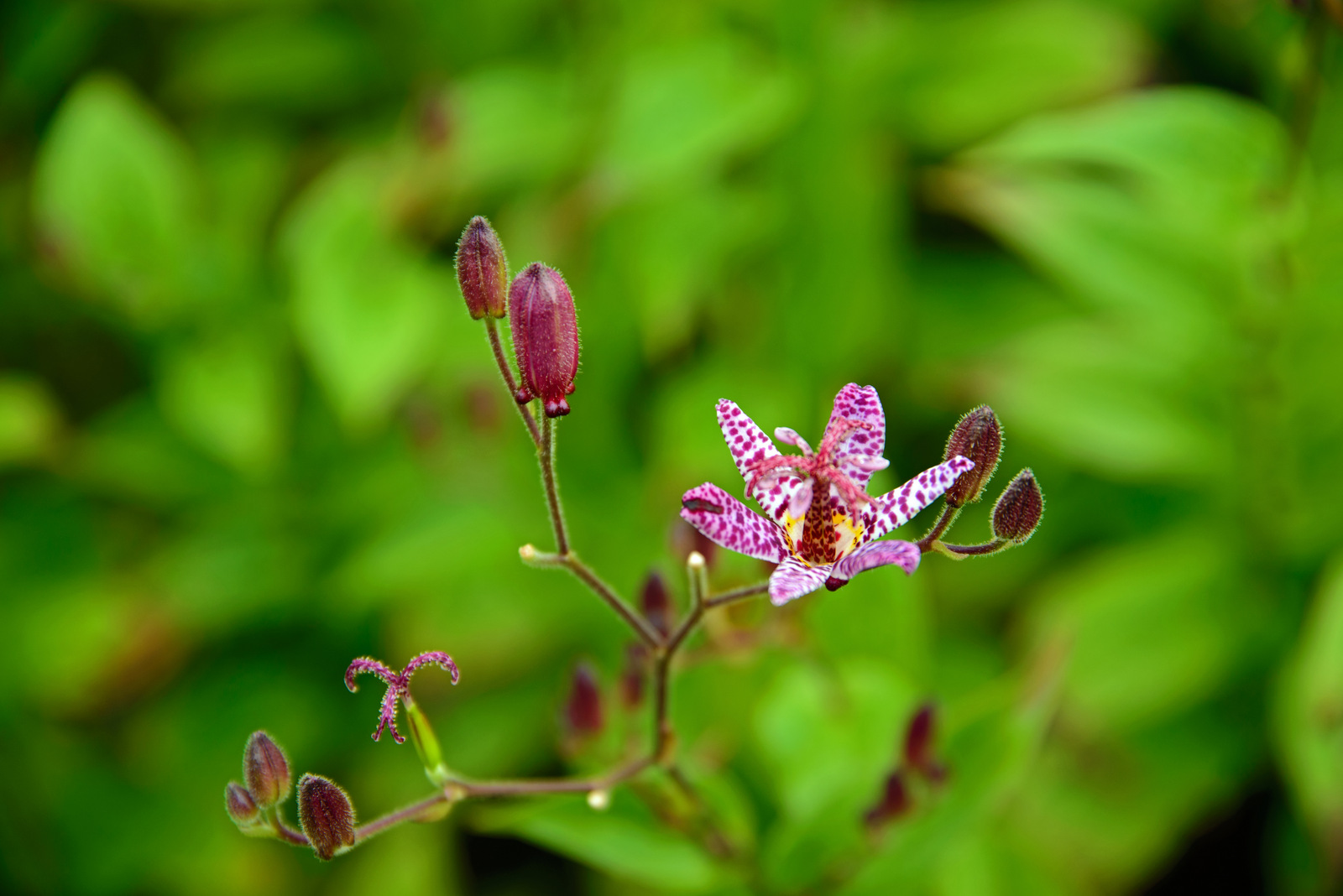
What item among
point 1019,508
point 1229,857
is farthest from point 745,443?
point 1229,857

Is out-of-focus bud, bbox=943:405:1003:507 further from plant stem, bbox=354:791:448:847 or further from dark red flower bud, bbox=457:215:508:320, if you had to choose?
plant stem, bbox=354:791:448:847

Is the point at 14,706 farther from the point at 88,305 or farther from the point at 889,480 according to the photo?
the point at 889,480

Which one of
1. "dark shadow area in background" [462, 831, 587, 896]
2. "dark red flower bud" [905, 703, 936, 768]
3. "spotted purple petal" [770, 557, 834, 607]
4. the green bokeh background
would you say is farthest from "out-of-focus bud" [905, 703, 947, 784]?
"dark shadow area in background" [462, 831, 587, 896]

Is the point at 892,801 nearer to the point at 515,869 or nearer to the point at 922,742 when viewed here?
the point at 922,742

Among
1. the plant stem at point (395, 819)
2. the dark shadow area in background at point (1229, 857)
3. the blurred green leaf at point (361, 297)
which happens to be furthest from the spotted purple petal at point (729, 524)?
the dark shadow area in background at point (1229, 857)

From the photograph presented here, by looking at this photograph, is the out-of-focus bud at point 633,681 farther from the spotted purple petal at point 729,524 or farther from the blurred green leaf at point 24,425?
the blurred green leaf at point 24,425

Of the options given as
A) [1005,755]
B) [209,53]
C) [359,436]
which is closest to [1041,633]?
[1005,755]
